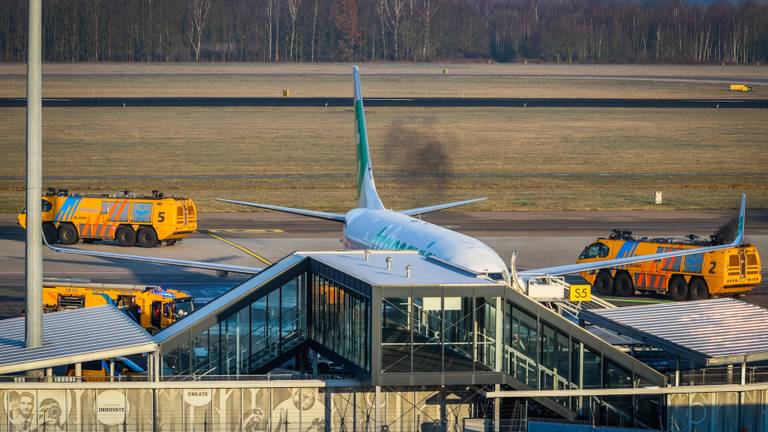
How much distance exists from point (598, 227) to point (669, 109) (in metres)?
98.5

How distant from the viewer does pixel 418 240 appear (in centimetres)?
5097

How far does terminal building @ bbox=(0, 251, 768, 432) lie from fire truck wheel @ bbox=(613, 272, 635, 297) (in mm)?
27040

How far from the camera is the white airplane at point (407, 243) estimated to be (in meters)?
45.9

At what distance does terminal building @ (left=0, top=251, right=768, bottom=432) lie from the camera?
36.6 m

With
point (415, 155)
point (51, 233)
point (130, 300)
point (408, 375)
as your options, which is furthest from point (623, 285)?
point (415, 155)

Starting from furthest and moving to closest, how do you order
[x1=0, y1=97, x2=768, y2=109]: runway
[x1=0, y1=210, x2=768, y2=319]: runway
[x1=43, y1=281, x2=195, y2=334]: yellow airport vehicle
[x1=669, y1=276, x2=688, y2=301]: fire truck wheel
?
[x1=0, y1=97, x2=768, y2=109]: runway
[x1=0, y1=210, x2=768, y2=319]: runway
[x1=669, y1=276, x2=688, y2=301]: fire truck wheel
[x1=43, y1=281, x2=195, y2=334]: yellow airport vehicle

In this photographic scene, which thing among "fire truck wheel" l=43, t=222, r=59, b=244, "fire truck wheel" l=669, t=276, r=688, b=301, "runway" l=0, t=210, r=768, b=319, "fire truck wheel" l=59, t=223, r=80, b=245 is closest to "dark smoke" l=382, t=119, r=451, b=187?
"runway" l=0, t=210, r=768, b=319

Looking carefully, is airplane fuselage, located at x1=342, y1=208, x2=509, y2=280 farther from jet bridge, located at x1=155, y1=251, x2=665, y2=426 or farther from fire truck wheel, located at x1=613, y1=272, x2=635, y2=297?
fire truck wheel, located at x1=613, y1=272, x2=635, y2=297

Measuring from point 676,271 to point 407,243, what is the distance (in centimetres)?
2058

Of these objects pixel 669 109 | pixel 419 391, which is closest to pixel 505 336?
pixel 419 391

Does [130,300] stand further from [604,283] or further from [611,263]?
[604,283]

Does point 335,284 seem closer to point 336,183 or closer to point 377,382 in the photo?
point 377,382

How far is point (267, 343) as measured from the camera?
135 feet

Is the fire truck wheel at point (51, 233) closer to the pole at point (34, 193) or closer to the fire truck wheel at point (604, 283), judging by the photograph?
the fire truck wheel at point (604, 283)
